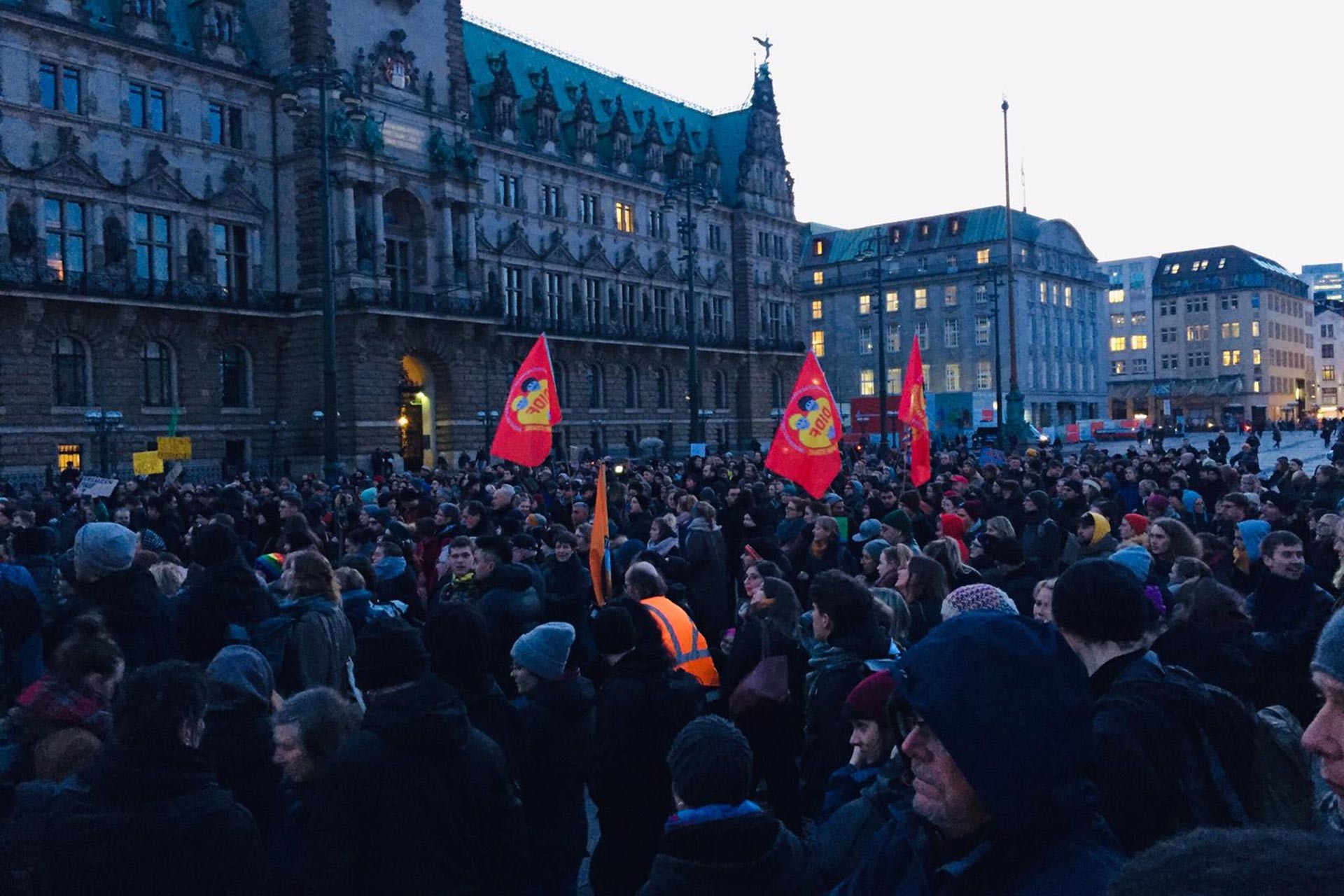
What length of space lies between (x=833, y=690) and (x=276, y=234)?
3881 cm

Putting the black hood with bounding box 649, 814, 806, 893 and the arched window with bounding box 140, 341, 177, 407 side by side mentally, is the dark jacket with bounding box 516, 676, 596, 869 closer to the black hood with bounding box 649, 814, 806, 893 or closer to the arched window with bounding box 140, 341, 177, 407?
the black hood with bounding box 649, 814, 806, 893

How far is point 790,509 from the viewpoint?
37.0 ft

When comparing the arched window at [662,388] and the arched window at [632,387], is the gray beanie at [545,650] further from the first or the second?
the arched window at [662,388]

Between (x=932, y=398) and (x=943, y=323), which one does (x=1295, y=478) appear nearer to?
(x=932, y=398)

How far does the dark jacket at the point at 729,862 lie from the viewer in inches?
120

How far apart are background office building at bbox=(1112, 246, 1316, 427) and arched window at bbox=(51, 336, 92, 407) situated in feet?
291

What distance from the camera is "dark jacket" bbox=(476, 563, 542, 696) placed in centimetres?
661

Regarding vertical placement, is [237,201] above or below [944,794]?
above

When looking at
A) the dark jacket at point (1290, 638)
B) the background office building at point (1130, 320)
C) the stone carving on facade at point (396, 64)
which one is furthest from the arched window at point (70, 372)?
the background office building at point (1130, 320)

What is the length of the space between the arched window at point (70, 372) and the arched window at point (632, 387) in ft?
85.8

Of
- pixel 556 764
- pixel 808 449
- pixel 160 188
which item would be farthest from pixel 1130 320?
pixel 556 764

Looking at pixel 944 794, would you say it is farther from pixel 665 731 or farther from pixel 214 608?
pixel 214 608

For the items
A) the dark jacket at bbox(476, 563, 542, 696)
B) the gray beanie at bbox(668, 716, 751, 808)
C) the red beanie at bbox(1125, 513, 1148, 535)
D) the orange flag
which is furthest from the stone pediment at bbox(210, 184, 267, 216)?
the gray beanie at bbox(668, 716, 751, 808)

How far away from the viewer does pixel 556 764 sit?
15.2ft
